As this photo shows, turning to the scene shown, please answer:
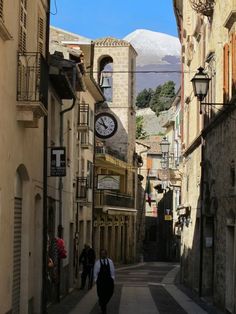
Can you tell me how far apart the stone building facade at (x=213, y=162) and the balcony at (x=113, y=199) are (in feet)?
42.7

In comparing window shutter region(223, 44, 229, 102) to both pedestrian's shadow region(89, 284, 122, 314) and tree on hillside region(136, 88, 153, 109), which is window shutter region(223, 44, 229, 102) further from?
tree on hillside region(136, 88, 153, 109)

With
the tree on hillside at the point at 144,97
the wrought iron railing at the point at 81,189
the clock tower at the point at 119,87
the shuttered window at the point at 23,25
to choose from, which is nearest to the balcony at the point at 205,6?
A: the shuttered window at the point at 23,25

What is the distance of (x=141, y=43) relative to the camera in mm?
82938

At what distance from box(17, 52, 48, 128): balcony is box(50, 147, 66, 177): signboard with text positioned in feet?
17.8

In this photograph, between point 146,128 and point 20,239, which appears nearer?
point 20,239

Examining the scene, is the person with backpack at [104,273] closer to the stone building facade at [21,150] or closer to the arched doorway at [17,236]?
the stone building facade at [21,150]

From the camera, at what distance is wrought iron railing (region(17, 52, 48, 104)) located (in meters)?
13.7

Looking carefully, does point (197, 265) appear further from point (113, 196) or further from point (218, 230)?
point (113, 196)

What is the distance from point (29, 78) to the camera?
1404cm

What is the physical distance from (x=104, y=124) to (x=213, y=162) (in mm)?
26083

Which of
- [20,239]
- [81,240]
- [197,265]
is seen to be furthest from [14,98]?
[81,240]

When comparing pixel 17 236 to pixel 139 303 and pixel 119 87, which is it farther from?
pixel 119 87

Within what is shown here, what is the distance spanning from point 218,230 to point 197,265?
22.1 ft

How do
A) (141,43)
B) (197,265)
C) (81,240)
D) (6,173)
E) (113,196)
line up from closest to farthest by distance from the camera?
(6,173) < (197,265) < (81,240) < (113,196) < (141,43)
